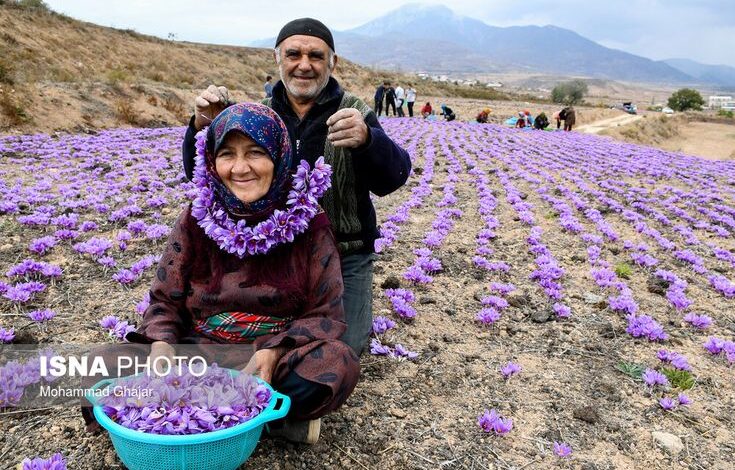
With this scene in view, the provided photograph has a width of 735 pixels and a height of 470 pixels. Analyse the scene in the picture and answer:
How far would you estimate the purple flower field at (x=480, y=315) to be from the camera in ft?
9.73

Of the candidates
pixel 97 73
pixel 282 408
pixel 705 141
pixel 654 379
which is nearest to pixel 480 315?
pixel 654 379

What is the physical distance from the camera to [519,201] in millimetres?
9500

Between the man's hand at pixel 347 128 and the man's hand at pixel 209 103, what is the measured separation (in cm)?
71

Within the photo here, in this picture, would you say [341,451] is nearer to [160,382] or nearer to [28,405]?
[160,382]

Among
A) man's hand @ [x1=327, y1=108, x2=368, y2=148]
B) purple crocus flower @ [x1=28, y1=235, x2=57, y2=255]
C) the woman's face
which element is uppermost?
man's hand @ [x1=327, y1=108, x2=368, y2=148]

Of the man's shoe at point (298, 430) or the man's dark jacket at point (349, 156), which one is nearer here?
the man's shoe at point (298, 430)

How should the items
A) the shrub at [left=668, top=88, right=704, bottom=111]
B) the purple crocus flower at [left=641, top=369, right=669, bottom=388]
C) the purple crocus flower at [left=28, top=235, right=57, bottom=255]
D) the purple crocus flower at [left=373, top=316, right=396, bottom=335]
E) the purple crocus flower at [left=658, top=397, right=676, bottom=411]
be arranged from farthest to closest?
1. the shrub at [left=668, top=88, right=704, bottom=111]
2. the purple crocus flower at [left=28, top=235, right=57, bottom=255]
3. the purple crocus flower at [left=373, top=316, right=396, bottom=335]
4. the purple crocus flower at [left=641, top=369, right=669, bottom=388]
5. the purple crocus flower at [left=658, top=397, right=676, bottom=411]

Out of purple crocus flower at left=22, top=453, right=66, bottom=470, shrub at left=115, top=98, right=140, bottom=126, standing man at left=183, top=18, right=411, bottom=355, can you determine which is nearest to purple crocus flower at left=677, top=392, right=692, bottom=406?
standing man at left=183, top=18, right=411, bottom=355

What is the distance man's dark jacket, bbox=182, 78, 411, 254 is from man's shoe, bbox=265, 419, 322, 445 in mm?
1204

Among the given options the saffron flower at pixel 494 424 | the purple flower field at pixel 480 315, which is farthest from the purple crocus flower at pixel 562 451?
the saffron flower at pixel 494 424

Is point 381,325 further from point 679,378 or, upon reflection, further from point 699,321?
point 699,321

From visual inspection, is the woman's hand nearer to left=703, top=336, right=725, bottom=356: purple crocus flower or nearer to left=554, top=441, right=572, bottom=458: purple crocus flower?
left=554, top=441, right=572, bottom=458: purple crocus flower

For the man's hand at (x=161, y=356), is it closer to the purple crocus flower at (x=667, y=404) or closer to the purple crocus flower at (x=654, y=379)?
the purple crocus flower at (x=667, y=404)

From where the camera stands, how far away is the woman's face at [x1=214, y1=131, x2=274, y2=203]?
2.59 meters
